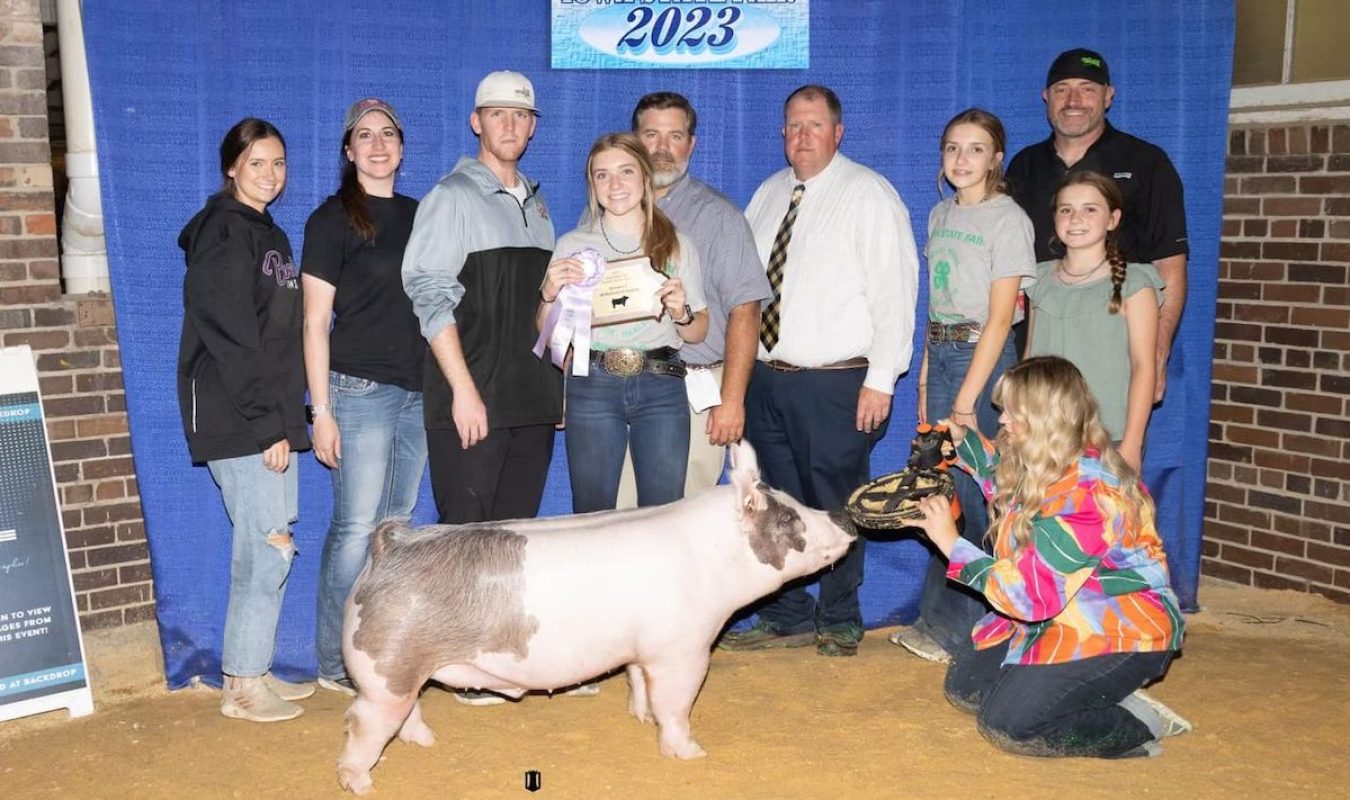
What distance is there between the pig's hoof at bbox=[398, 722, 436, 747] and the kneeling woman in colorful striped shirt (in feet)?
5.87

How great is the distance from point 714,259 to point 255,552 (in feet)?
6.21

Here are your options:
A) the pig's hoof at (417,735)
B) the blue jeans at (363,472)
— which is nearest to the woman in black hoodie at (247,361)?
the blue jeans at (363,472)

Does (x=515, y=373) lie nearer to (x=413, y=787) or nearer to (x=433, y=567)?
(x=433, y=567)

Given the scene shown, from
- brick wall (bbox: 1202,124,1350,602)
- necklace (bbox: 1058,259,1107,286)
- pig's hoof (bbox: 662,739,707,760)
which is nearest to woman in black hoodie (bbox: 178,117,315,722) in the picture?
pig's hoof (bbox: 662,739,707,760)

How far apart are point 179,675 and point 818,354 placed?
273 cm

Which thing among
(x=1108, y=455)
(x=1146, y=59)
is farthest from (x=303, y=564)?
(x=1146, y=59)

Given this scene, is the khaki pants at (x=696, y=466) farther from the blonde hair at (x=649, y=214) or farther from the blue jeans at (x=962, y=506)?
the blue jeans at (x=962, y=506)

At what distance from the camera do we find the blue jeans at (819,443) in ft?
15.3

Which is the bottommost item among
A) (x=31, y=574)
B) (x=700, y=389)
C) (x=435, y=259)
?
(x=31, y=574)

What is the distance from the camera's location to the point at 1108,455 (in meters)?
3.85

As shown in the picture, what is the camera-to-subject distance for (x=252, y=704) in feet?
14.1

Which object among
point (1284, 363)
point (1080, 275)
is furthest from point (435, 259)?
point (1284, 363)

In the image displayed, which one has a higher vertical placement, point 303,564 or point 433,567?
point 433,567

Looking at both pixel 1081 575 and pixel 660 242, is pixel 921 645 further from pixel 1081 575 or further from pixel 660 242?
pixel 660 242
